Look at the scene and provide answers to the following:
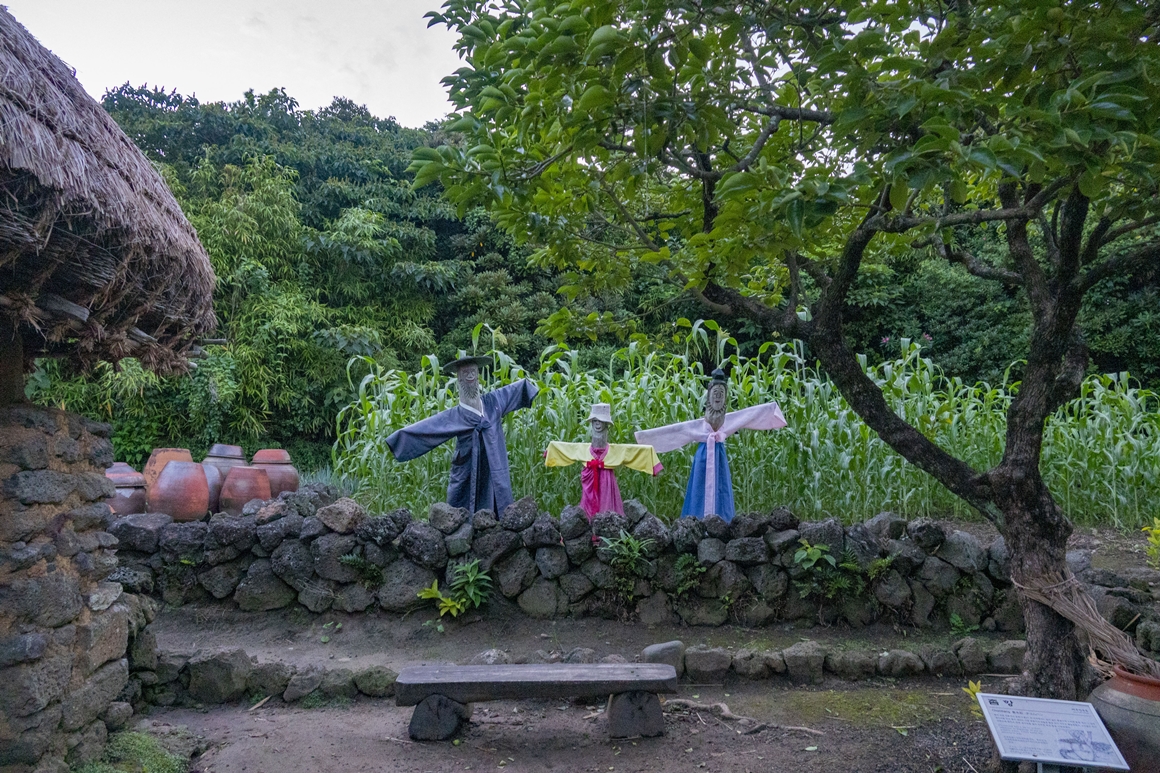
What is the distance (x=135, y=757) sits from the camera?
279cm

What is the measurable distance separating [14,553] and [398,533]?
2192 mm

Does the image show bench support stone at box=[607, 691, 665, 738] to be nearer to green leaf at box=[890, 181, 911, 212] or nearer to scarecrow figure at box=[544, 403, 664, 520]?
scarecrow figure at box=[544, 403, 664, 520]

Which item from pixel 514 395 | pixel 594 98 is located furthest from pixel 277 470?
pixel 594 98

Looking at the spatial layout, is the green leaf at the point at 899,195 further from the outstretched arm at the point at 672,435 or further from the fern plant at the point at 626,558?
the outstretched arm at the point at 672,435

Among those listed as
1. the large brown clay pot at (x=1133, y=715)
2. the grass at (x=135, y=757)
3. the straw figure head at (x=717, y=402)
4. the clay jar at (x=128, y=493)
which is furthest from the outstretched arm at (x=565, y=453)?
the clay jar at (x=128, y=493)

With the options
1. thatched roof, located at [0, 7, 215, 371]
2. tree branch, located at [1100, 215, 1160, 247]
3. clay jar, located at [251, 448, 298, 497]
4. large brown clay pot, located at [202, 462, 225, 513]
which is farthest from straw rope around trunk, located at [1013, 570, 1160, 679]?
large brown clay pot, located at [202, 462, 225, 513]

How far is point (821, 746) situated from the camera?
2.93m

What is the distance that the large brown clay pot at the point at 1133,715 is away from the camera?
92.6 inches

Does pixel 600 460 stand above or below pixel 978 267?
below

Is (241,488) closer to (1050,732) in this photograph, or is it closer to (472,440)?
(472,440)

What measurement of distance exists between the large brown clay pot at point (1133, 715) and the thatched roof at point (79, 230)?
378 centimetres

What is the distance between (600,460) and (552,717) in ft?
5.61

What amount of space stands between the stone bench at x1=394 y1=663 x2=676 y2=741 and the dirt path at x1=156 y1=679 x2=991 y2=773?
0.24 ft

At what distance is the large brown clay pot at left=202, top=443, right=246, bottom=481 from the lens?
19.0ft
